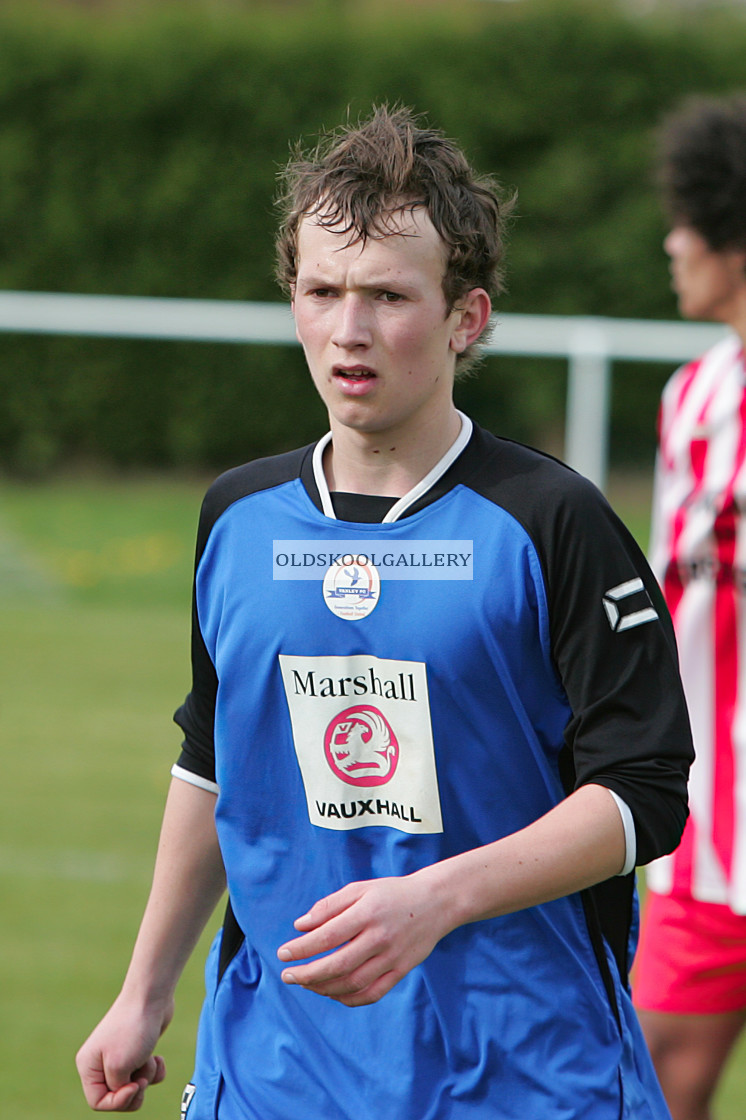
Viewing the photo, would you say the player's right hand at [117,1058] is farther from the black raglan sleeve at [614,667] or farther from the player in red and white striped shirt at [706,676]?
the player in red and white striped shirt at [706,676]

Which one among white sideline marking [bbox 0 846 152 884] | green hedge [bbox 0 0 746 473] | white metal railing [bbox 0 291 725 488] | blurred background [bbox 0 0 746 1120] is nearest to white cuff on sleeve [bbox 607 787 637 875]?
white sideline marking [bbox 0 846 152 884]

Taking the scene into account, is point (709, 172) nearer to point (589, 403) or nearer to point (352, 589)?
point (352, 589)

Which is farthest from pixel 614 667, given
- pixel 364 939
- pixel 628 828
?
pixel 364 939

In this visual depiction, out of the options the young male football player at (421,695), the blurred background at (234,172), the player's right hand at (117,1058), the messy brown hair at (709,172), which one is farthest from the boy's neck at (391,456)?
the blurred background at (234,172)

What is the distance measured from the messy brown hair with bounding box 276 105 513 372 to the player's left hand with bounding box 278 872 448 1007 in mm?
671

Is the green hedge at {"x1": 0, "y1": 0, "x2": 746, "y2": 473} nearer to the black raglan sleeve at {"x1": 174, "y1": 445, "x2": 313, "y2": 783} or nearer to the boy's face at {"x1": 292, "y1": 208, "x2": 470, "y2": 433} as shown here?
the black raglan sleeve at {"x1": 174, "y1": 445, "x2": 313, "y2": 783}

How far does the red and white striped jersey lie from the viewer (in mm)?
2715

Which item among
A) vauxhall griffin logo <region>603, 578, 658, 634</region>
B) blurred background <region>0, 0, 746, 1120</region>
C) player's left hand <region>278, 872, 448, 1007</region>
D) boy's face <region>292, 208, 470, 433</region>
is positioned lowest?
player's left hand <region>278, 872, 448, 1007</region>

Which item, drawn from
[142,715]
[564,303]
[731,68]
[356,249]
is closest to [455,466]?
[356,249]

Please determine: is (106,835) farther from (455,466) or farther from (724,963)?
(455,466)

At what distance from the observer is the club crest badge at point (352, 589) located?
162 cm

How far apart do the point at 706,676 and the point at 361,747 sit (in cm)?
131

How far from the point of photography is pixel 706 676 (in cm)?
279

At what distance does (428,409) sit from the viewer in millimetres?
1659
